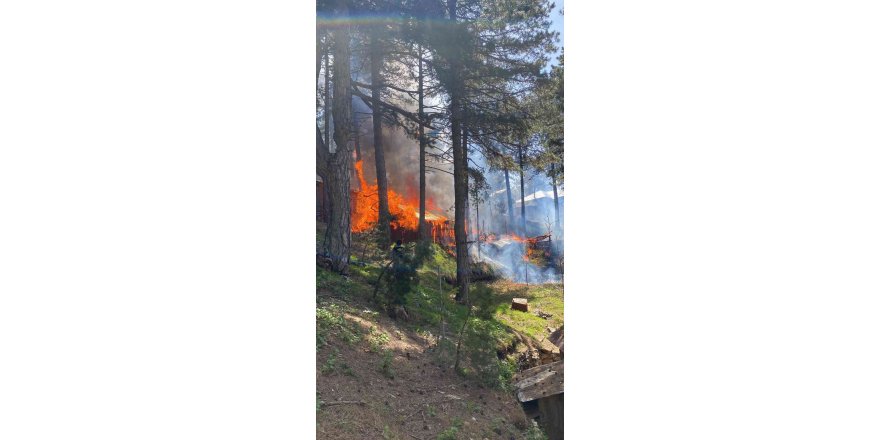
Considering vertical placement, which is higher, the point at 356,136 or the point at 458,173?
the point at 356,136

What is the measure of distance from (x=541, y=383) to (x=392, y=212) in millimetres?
1412

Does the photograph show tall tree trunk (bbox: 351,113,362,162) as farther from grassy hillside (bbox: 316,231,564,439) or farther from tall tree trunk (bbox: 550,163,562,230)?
tall tree trunk (bbox: 550,163,562,230)

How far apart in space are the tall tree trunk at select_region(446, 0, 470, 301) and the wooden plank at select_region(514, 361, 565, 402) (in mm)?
634

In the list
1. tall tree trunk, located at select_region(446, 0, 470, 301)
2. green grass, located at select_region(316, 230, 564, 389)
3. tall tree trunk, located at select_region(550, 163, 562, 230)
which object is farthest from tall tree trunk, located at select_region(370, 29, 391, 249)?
tall tree trunk, located at select_region(550, 163, 562, 230)

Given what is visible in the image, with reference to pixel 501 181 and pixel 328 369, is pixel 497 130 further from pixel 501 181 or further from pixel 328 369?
pixel 328 369

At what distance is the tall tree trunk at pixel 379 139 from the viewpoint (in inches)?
181

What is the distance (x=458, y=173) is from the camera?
4.60 meters

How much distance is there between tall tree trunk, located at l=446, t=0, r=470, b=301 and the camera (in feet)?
15.0

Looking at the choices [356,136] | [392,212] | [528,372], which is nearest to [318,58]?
[356,136]

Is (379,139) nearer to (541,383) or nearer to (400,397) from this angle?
(400,397)

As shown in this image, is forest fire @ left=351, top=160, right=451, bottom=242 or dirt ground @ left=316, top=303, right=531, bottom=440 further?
forest fire @ left=351, top=160, right=451, bottom=242

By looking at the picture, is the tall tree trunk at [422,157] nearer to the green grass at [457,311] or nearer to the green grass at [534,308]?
the green grass at [457,311]
